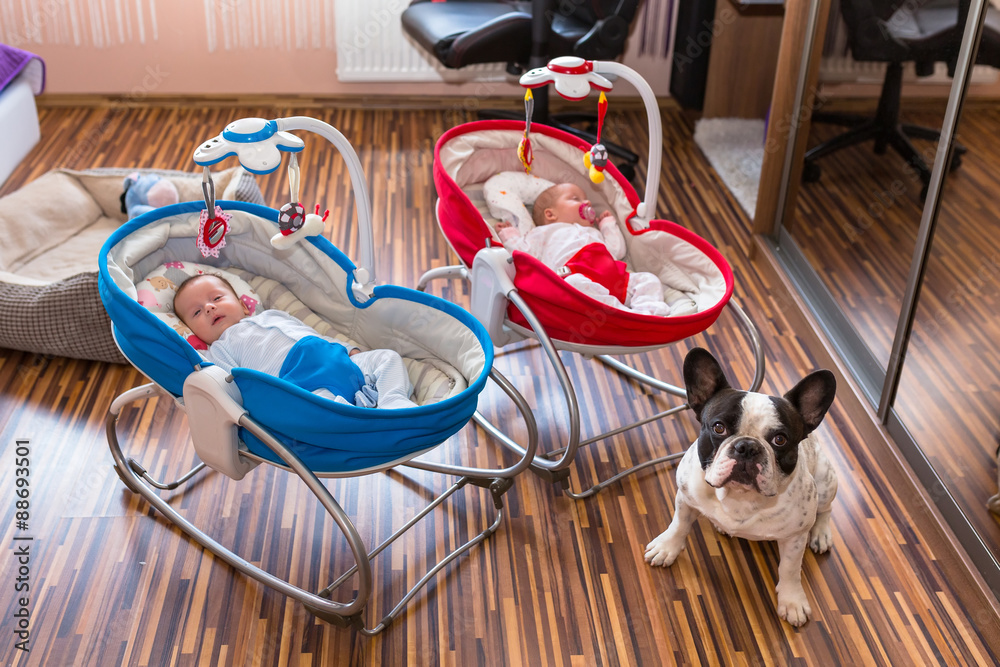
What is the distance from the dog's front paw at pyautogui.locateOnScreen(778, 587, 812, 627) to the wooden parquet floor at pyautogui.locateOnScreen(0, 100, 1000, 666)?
0.08 ft

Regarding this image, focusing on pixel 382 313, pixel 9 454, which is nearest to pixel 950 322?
pixel 382 313

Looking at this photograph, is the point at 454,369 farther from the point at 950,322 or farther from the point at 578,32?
the point at 578,32

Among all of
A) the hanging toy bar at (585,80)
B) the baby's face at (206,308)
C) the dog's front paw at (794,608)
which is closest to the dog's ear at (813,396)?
the dog's front paw at (794,608)

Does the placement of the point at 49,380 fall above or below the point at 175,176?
below

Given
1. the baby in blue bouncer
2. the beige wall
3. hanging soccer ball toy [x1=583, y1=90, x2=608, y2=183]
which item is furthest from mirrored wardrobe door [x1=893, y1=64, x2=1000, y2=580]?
the beige wall

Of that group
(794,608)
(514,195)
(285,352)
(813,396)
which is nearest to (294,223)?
(285,352)

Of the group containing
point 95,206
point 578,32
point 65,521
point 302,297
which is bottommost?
point 65,521

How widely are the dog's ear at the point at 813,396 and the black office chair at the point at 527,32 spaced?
2009 mm

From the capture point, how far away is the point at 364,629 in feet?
5.68

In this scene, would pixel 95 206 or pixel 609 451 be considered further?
pixel 95 206

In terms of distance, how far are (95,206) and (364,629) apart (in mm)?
1956

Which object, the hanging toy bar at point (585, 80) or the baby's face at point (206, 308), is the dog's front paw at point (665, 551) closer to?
the hanging toy bar at point (585, 80)

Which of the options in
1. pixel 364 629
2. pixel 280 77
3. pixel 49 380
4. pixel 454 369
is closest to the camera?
pixel 364 629

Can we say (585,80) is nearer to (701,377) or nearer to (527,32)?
(701,377)
